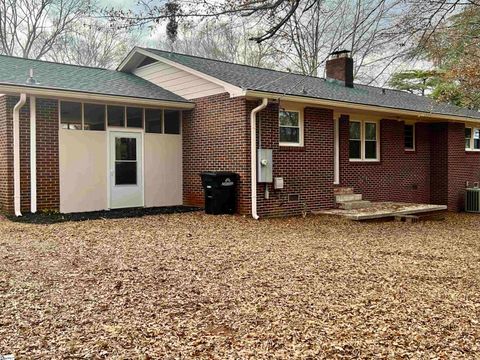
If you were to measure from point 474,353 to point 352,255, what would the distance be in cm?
351

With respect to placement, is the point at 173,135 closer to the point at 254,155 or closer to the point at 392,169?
the point at 254,155

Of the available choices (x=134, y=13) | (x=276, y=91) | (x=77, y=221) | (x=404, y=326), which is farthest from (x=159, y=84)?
(x=404, y=326)

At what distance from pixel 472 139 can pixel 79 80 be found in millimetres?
14120

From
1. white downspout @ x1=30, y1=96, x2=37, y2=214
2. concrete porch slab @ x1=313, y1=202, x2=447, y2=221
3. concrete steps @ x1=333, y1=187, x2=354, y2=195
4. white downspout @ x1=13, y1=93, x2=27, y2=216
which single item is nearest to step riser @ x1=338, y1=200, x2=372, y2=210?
concrete porch slab @ x1=313, y1=202, x2=447, y2=221

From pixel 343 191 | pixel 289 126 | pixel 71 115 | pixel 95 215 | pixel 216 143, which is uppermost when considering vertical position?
pixel 71 115

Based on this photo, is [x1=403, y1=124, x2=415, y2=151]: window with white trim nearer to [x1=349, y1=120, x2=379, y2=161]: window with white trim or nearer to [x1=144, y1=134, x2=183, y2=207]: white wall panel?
[x1=349, y1=120, x2=379, y2=161]: window with white trim

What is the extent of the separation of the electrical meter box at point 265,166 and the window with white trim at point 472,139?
32.3 ft

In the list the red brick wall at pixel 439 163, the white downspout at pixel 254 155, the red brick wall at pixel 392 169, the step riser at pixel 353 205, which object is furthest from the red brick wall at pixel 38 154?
Answer: the red brick wall at pixel 439 163

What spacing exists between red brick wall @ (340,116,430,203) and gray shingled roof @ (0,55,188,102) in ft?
17.2

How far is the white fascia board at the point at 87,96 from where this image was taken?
943 cm

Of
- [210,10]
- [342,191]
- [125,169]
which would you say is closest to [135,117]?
[125,169]

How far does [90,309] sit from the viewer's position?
13.1 feet

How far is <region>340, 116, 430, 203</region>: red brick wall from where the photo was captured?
13766 mm

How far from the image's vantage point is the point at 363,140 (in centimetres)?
1432
